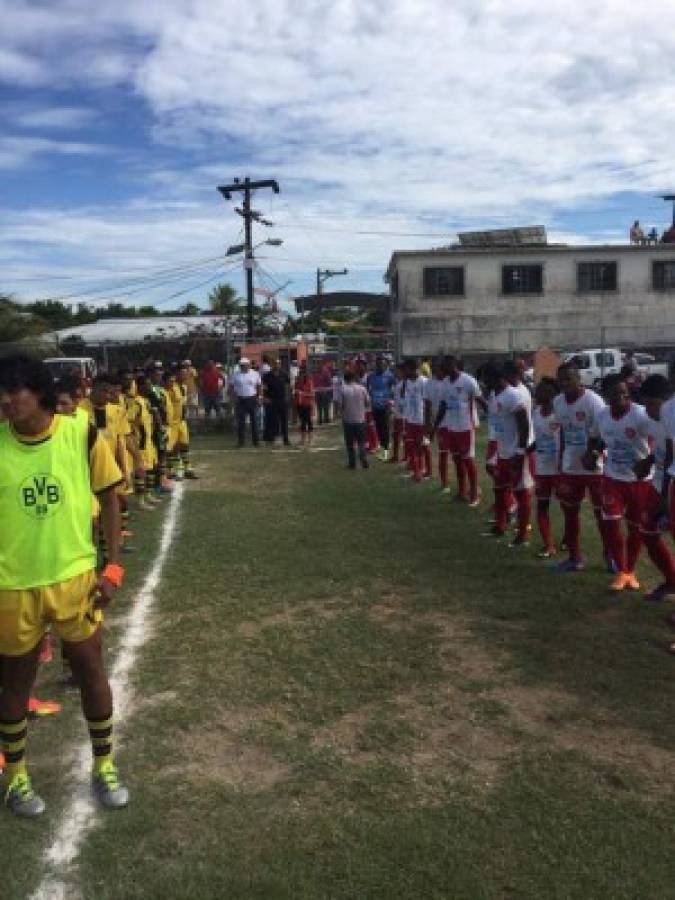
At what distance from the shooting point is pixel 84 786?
4039 millimetres

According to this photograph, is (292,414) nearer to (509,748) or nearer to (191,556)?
(191,556)

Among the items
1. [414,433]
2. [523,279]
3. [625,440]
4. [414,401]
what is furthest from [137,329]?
[625,440]

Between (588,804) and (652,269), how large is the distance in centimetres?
3309

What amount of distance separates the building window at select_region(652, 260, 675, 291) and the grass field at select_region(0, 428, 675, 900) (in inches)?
1140

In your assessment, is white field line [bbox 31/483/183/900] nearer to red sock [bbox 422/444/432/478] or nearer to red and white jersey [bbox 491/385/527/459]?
red and white jersey [bbox 491/385/527/459]

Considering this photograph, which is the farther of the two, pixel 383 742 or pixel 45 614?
pixel 383 742

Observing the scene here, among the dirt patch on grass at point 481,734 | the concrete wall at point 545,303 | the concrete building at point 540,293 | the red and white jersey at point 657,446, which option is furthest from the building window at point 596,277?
the dirt patch on grass at point 481,734

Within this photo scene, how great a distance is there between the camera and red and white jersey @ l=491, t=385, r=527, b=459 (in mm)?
8453

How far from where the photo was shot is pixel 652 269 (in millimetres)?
33625

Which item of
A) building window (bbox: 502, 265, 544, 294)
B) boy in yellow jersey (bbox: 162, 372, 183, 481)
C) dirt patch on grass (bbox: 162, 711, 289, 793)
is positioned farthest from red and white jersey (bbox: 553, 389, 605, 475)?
building window (bbox: 502, 265, 544, 294)

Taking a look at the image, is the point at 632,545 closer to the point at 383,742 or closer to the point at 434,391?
the point at 383,742

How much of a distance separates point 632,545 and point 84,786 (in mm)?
4616

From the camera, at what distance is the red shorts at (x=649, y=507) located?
6355 mm

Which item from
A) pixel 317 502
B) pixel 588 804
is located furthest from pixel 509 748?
pixel 317 502
